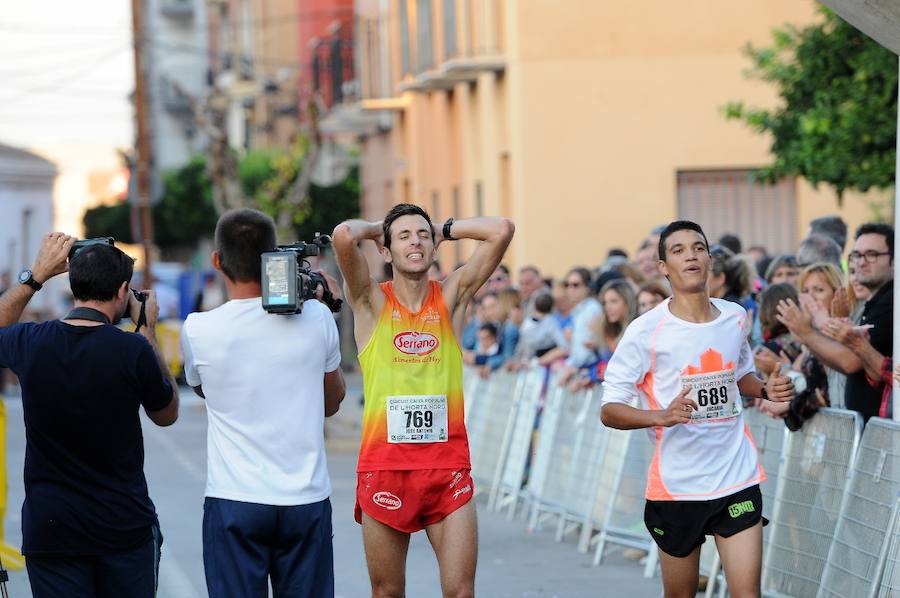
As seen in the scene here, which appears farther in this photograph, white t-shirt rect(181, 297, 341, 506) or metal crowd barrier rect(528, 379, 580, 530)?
metal crowd barrier rect(528, 379, 580, 530)

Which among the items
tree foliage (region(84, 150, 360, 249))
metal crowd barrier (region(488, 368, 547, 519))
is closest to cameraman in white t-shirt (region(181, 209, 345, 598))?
metal crowd barrier (region(488, 368, 547, 519))

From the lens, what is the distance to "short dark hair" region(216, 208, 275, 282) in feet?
20.5

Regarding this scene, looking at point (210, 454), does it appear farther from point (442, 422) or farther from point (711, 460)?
point (711, 460)

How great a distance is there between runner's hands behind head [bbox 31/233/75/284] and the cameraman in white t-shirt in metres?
0.52

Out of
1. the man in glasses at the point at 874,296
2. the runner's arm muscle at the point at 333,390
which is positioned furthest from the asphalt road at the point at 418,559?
the runner's arm muscle at the point at 333,390

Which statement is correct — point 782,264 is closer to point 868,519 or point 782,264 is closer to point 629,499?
point 629,499

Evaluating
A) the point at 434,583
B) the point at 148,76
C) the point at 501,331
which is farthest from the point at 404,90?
the point at 148,76

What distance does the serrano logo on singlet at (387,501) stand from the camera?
7.09 meters

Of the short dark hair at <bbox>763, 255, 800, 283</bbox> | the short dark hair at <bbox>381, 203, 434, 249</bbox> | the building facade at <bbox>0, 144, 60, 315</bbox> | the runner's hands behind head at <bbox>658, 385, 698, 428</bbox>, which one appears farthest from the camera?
the building facade at <bbox>0, 144, 60, 315</bbox>

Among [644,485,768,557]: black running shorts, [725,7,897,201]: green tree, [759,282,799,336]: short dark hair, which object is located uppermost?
[725,7,897,201]: green tree

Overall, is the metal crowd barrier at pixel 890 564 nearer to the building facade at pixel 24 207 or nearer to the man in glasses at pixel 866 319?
the man in glasses at pixel 866 319

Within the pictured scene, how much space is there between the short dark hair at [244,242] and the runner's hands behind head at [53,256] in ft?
1.85

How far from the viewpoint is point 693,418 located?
7.17m

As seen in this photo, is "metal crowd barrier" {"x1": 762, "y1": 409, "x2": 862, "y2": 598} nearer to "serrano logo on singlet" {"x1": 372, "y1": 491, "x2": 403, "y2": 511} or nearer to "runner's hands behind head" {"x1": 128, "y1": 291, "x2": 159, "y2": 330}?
"serrano logo on singlet" {"x1": 372, "y1": 491, "x2": 403, "y2": 511}
